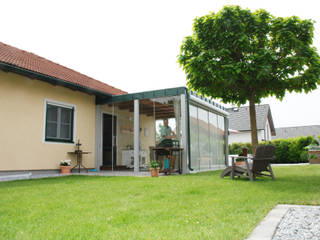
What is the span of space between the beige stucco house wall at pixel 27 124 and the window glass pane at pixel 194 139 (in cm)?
435

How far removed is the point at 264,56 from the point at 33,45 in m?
9.77

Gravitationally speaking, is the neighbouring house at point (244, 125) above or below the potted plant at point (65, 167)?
above

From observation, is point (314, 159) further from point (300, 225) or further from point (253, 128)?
point (300, 225)

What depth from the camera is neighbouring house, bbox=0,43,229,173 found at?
27.6ft

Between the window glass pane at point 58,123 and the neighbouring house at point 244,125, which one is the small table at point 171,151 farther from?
the neighbouring house at point 244,125

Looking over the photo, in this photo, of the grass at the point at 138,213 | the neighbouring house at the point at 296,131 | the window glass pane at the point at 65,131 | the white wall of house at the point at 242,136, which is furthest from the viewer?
the neighbouring house at the point at 296,131

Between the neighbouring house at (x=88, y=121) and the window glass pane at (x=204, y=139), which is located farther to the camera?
the window glass pane at (x=204, y=139)

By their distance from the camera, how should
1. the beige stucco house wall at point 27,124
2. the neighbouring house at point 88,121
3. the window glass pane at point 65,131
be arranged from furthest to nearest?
the window glass pane at point 65,131, the neighbouring house at point 88,121, the beige stucco house wall at point 27,124

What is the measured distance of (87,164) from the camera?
435 inches

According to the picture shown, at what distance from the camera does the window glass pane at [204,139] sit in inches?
434

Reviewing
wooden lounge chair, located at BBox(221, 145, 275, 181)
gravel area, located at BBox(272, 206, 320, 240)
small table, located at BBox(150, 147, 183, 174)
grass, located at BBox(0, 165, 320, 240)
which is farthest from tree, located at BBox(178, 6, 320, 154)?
gravel area, located at BBox(272, 206, 320, 240)

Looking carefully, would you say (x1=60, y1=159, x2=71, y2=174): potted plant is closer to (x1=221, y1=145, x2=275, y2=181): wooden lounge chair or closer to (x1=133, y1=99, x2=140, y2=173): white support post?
(x1=133, y1=99, x2=140, y2=173): white support post

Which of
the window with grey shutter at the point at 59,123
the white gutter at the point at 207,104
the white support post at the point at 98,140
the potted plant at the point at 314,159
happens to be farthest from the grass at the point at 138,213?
the potted plant at the point at 314,159

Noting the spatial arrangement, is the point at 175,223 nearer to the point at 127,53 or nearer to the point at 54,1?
the point at 54,1
